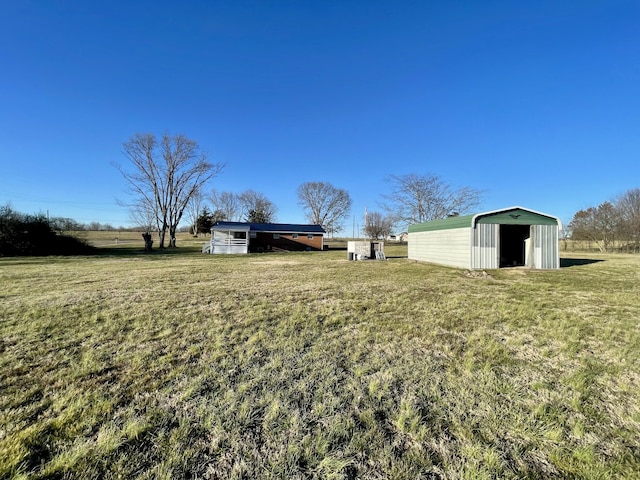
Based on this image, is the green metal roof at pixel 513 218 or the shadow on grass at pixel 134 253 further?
the shadow on grass at pixel 134 253

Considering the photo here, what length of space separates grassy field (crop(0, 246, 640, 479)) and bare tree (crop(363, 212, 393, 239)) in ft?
133

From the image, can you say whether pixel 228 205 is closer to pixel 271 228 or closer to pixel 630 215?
pixel 271 228

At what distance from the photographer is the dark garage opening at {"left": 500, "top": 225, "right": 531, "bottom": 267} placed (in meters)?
13.6

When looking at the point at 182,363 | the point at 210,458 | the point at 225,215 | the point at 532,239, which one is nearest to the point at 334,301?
the point at 182,363

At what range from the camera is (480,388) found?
254 centimetres

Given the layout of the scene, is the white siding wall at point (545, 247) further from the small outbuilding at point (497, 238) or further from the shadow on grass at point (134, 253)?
the shadow on grass at point (134, 253)

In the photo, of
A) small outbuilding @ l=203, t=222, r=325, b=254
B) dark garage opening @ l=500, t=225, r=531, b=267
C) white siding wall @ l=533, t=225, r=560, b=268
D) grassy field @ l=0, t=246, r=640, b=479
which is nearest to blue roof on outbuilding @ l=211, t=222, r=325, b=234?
small outbuilding @ l=203, t=222, r=325, b=254

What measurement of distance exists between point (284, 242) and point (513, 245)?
1829cm

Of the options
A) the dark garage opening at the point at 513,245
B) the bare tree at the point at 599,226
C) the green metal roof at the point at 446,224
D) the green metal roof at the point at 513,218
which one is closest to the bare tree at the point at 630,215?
the bare tree at the point at 599,226

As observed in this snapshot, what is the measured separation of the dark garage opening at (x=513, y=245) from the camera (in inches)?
537

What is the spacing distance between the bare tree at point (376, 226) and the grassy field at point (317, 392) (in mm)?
40439

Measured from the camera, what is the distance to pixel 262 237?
26.1 metres

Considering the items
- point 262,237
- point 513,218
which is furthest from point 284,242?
point 513,218

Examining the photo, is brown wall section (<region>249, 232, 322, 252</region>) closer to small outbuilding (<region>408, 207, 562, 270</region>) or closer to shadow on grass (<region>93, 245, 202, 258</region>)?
shadow on grass (<region>93, 245, 202, 258</region>)
